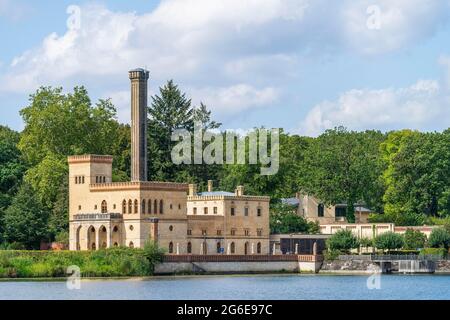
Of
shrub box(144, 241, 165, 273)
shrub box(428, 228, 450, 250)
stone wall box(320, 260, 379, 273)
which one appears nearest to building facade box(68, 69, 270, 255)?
shrub box(144, 241, 165, 273)

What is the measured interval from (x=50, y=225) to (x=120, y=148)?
69.1 ft

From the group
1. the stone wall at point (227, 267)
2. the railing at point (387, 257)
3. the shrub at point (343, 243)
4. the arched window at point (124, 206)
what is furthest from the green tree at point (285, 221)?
the arched window at point (124, 206)

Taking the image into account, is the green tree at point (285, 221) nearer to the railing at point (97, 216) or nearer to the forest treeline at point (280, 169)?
the forest treeline at point (280, 169)

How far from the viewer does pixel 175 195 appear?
82250 mm

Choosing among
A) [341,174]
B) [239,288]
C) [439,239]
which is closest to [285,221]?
[341,174]

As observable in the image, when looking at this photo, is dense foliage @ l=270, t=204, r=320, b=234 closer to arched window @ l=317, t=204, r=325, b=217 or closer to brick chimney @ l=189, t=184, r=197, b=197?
arched window @ l=317, t=204, r=325, b=217

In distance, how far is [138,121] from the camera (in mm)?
Result: 83125

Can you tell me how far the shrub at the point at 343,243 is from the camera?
278ft

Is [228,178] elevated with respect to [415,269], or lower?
elevated

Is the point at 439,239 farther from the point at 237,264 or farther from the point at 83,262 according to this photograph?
the point at 83,262

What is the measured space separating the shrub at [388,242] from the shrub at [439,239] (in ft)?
7.34
